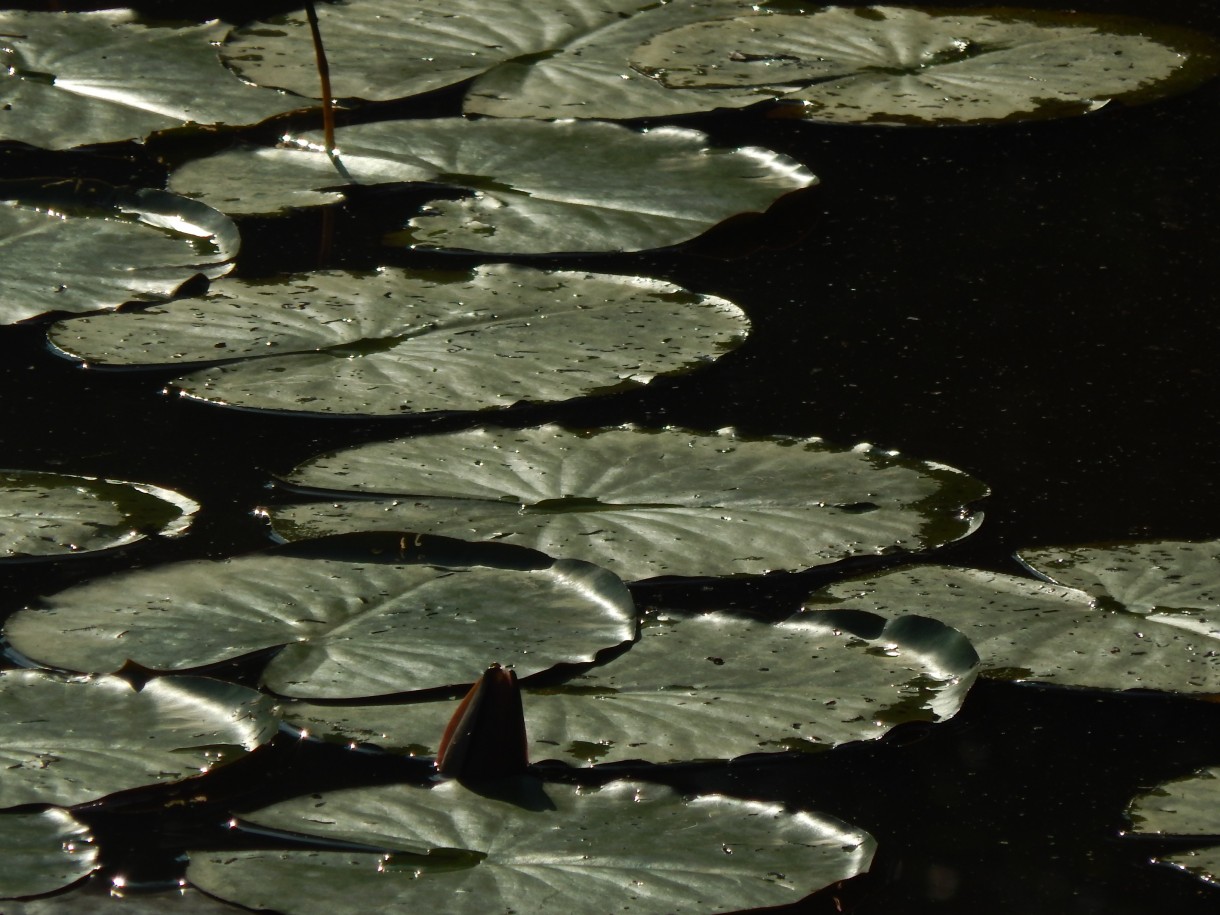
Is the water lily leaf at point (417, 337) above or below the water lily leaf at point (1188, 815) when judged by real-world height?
above

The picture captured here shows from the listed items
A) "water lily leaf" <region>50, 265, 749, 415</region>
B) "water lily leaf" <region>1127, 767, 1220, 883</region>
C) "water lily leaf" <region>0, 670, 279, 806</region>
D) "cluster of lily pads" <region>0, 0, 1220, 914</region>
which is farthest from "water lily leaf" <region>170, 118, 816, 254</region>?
→ "water lily leaf" <region>1127, 767, 1220, 883</region>

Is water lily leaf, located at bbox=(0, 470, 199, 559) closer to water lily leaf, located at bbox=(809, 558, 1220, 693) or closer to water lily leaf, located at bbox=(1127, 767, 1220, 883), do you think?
water lily leaf, located at bbox=(809, 558, 1220, 693)

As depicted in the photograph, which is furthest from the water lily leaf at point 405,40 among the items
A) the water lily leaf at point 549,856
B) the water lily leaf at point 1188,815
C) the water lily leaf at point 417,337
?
the water lily leaf at point 1188,815

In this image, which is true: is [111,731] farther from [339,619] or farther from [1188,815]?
[1188,815]

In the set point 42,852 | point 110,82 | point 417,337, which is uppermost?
point 110,82

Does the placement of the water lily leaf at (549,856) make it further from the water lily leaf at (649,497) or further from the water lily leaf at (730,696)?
the water lily leaf at (649,497)

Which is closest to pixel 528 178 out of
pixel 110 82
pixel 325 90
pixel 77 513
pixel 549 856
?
pixel 325 90
